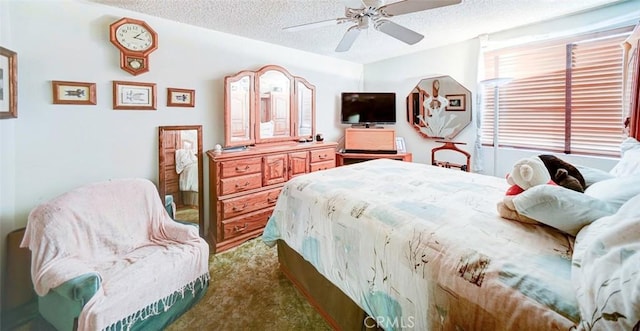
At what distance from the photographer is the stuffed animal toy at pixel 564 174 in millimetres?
1277

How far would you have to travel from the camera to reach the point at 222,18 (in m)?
2.48

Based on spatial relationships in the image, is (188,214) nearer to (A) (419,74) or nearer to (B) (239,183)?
(B) (239,183)

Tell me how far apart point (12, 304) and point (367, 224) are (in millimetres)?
2369

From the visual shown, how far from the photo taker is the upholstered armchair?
4.46 feet

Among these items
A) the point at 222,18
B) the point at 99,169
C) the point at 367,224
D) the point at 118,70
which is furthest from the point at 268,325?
the point at 222,18

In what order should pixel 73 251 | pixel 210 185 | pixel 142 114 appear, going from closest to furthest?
pixel 73 251 → pixel 142 114 → pixel 210 185

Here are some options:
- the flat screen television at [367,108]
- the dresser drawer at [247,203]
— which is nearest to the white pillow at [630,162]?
the flat screen television at [367,108]

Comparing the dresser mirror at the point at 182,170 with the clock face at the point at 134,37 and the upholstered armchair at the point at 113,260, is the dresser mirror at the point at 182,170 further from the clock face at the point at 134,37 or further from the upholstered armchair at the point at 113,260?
the clock face at the point at 134,37

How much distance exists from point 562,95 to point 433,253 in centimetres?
278

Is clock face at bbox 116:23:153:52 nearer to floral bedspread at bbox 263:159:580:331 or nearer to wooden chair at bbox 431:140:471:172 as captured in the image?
floral bedspread at bbox 263:159:580:331

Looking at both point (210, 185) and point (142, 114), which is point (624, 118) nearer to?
point (210, 185)

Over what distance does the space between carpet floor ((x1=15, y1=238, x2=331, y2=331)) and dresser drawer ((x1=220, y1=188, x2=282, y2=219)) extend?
0.50m

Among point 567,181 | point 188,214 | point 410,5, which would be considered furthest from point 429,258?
point 188,214

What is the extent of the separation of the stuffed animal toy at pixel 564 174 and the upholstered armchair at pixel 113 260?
7.16 ft
